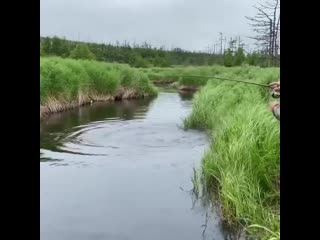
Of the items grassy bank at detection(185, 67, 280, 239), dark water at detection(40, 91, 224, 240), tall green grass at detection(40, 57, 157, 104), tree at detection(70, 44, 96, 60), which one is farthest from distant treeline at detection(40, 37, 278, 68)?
grassy bank at detection(185, 67, 280, 239)

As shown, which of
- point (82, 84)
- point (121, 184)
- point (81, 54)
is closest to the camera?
point (121, 184)

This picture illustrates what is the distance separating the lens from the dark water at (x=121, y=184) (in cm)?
517

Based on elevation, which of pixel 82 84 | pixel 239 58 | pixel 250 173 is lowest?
pixel 250 173

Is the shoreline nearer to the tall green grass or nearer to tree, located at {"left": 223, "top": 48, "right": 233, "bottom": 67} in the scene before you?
the tall green grass

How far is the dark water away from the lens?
17.0ft

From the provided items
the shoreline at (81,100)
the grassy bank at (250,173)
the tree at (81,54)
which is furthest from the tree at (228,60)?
the grassy bank at (250,173)

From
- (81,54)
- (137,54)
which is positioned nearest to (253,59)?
(81,54)

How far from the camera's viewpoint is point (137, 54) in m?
58.1

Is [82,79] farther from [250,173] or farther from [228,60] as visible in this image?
[228,60]

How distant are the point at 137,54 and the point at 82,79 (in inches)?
1591

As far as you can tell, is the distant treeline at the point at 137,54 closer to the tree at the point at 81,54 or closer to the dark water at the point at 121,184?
the tree at the point at 81,54
